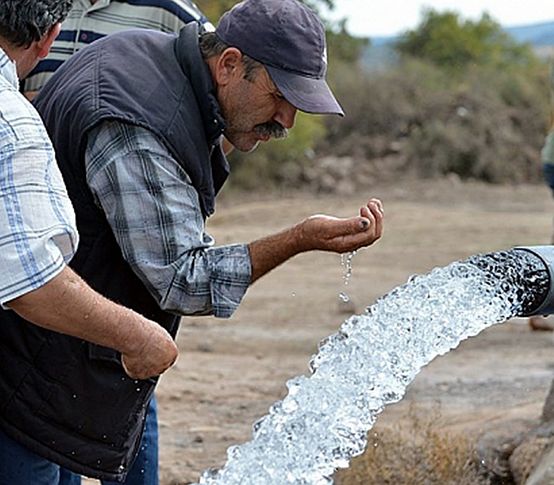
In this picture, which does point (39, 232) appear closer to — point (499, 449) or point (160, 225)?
point (160, 225)

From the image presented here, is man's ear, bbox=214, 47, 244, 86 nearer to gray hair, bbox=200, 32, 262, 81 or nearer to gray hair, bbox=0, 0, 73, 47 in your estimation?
gray hair, bbox=200, 32, 262, 81

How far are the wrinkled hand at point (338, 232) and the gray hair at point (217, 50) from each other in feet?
1.21

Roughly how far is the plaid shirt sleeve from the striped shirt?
1.22 m

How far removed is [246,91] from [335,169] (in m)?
17.0

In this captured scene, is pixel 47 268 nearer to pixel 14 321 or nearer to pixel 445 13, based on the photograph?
pixel 14 321

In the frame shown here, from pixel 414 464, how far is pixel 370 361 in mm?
1883

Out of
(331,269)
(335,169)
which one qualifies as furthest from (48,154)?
(335,169)

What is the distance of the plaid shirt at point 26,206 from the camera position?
2.45 metres

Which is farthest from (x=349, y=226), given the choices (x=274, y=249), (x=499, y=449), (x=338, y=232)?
(x=499, y=449)

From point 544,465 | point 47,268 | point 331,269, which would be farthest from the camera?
point 331,269

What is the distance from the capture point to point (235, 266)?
311 cm

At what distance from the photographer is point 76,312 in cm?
256

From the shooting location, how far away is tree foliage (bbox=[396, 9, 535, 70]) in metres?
30.6

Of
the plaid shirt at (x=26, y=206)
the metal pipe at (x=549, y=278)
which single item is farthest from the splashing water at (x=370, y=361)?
the plaid shirt at (x=26, y=206)
